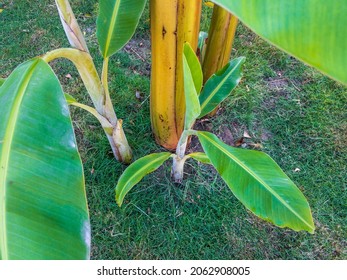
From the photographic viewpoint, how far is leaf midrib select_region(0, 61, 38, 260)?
1.48ft

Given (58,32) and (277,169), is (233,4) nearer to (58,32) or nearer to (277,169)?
(277,169)

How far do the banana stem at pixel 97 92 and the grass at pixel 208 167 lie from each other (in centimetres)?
10

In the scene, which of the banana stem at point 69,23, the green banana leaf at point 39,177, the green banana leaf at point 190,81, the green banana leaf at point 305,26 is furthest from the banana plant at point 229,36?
the green banana leaf at point 39,177

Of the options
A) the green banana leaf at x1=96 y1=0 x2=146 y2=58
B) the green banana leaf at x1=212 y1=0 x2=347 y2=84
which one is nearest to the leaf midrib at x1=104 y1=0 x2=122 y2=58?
the green banana leaf at x1=96 y1=0 x2=146 y2=58

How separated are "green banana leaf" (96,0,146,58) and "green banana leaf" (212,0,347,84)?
535 mm

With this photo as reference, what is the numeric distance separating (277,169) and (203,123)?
600 mm

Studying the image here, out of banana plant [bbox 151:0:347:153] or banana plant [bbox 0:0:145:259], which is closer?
banana plant [bbox 151:0:347:153]

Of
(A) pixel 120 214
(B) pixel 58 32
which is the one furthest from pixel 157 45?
(B) pixel 58 32

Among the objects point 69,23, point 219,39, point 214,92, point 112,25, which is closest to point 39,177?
point 69,23

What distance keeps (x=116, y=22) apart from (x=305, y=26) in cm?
61

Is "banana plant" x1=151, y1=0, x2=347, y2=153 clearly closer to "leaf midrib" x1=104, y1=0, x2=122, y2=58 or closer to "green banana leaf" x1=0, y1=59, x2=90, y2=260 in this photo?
"leaf midrib" x1=104, y1=0, x2=122, y2=58

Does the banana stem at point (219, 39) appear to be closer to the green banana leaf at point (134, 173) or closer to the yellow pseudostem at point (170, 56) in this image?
the yellow pseudostem at point (170, 56)

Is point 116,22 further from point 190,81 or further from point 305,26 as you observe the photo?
point 305,26

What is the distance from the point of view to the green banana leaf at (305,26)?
1.10ft
